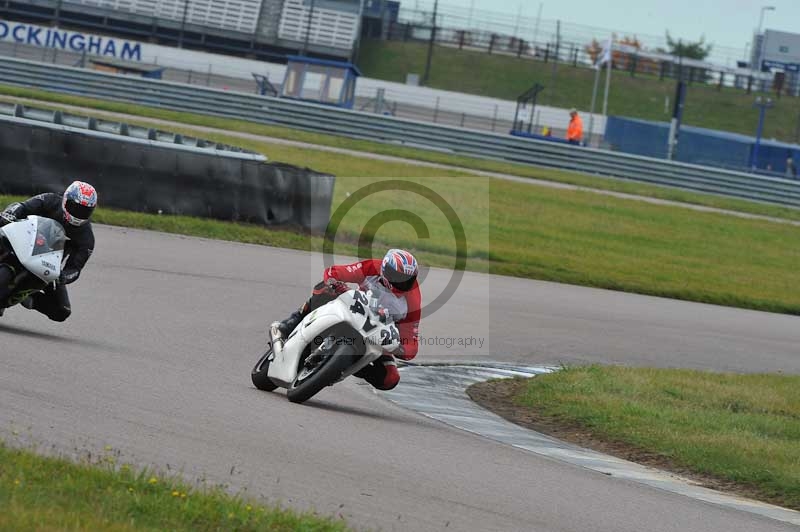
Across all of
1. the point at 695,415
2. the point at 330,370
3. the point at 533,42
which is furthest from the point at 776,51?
the point at 330,370

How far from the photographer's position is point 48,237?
392 inches

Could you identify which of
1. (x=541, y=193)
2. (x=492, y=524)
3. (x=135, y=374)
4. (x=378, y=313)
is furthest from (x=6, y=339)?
(x=541, y=193)

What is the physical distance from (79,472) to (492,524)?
205 centimetres

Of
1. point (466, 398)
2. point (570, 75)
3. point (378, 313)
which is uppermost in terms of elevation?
point (570, 75)

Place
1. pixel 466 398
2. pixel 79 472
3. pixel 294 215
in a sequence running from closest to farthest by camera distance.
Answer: pixel 79 472 < pixel 466 398 < pixel 294 215

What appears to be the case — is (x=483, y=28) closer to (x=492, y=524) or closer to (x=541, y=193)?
(x=541, y=193)

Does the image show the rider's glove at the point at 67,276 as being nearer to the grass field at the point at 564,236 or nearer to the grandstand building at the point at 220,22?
the grass field at the point at 564,236

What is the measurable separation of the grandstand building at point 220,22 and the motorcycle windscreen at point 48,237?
48.5 meters

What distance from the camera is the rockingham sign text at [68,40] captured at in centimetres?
5300

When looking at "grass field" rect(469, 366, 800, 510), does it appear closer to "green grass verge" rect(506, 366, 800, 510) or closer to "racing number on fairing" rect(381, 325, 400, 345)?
"green grass verge" rect(506, 366, 800, 510)

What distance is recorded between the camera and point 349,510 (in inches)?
239

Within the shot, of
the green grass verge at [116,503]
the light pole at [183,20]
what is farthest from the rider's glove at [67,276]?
the light pole at [183,20]

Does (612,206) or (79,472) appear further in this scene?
(612,206)

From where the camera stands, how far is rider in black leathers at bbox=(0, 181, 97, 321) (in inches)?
400
